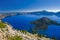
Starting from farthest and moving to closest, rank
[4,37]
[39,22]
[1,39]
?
[39,22]
[4,37]
[1,39]

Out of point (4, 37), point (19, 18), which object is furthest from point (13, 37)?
point (19, 18)

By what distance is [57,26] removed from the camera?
33.7 meters

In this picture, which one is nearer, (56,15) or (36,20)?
(56,15)

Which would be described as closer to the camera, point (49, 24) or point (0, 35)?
point (0, 35)

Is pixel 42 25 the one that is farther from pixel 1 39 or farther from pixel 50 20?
pixel 1 39

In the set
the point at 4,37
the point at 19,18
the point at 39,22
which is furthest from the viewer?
the point at 39,22

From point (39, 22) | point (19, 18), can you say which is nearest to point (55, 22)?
point (39, 22)

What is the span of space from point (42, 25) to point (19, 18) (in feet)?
16.5

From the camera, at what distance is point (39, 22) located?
34.7 m

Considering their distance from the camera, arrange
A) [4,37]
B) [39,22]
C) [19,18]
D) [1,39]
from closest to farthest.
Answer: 1. [1,39]
2. [4,37]
3. [19,18]
4. [39,22]

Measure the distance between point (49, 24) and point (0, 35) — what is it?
27243mm

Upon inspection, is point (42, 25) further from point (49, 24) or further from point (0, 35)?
point (0, 35)

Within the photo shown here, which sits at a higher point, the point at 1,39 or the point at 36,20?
the point at 1,39

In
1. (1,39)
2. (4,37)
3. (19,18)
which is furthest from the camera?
(19,18)
